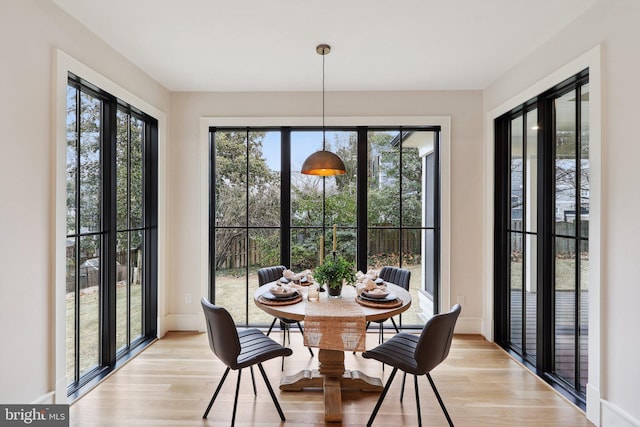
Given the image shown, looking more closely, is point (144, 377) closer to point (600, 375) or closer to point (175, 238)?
point (175, 238)

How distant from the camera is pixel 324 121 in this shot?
3.75 m

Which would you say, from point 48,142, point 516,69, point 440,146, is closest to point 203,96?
point 48,142

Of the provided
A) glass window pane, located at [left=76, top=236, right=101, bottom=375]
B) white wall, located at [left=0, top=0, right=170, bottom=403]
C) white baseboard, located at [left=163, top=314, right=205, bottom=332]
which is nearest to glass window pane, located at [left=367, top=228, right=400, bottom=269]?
white baseboard, located at [left=163, top=314, right=205, bottom=332]

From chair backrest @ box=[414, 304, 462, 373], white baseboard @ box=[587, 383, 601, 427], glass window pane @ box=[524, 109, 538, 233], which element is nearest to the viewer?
chair backrest @ box=[414, 304, 462, 373]

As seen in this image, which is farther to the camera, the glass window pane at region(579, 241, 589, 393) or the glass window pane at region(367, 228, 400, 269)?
the glass window pane at region(367, 228, 400, 269)

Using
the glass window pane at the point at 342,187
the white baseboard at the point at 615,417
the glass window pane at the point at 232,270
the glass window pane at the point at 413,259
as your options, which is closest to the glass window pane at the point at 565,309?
the white baseboard at the point at 615,417

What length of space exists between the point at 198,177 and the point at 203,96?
92 centimetres

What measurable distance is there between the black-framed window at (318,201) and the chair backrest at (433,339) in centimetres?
191

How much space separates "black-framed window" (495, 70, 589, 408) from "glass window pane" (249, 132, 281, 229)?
2419 mm

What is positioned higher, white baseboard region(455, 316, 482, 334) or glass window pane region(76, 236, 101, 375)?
glass window pane region(76, 236, 101, 375)

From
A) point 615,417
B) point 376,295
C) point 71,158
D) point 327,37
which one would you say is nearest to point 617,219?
point 615,417

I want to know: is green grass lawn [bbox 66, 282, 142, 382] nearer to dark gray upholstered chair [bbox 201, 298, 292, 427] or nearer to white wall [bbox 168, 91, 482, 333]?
white wall [bbox 168, 91, 482, 333]

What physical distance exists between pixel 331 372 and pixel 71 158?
2.51m

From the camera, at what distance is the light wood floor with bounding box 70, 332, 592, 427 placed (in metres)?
2.21
